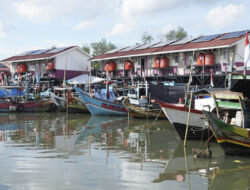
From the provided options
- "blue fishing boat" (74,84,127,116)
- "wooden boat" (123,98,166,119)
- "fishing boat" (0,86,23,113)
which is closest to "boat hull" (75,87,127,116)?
"blue fishing boat" (74,84,127,116)

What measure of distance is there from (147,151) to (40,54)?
3096 cm

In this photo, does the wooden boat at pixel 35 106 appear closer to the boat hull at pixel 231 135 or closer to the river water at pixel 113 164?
the river water at pixel 113 164

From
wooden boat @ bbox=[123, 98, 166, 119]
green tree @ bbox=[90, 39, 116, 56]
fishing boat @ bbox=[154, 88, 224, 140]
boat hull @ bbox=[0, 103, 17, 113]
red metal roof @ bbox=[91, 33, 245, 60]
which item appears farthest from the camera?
green tree @ bbox=[90, 39, 116, 56]

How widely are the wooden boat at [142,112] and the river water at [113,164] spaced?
609 centimetres

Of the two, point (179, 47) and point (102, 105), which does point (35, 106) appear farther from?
point (179, 47)

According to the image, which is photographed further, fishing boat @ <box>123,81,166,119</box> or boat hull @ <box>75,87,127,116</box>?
boat hull @ <box>75,87,127,116</box>

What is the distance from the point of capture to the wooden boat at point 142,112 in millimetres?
21156

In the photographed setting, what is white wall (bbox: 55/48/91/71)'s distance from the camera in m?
38.1

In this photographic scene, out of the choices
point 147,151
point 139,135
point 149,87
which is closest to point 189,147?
point 147,151

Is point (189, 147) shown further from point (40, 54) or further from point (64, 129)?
point (40, 54)

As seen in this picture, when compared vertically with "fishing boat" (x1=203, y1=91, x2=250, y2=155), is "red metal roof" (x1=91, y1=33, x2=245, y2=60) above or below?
above

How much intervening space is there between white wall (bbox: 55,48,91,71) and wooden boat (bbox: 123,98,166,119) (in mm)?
17618

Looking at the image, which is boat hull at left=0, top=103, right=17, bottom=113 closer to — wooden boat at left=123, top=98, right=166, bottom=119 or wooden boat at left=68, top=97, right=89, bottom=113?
wooden boat at left=68, top=97, right=89, bottom=113

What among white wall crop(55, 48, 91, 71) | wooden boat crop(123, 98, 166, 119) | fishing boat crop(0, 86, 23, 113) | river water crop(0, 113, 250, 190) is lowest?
river water crop(0, 113, 250, 190)
